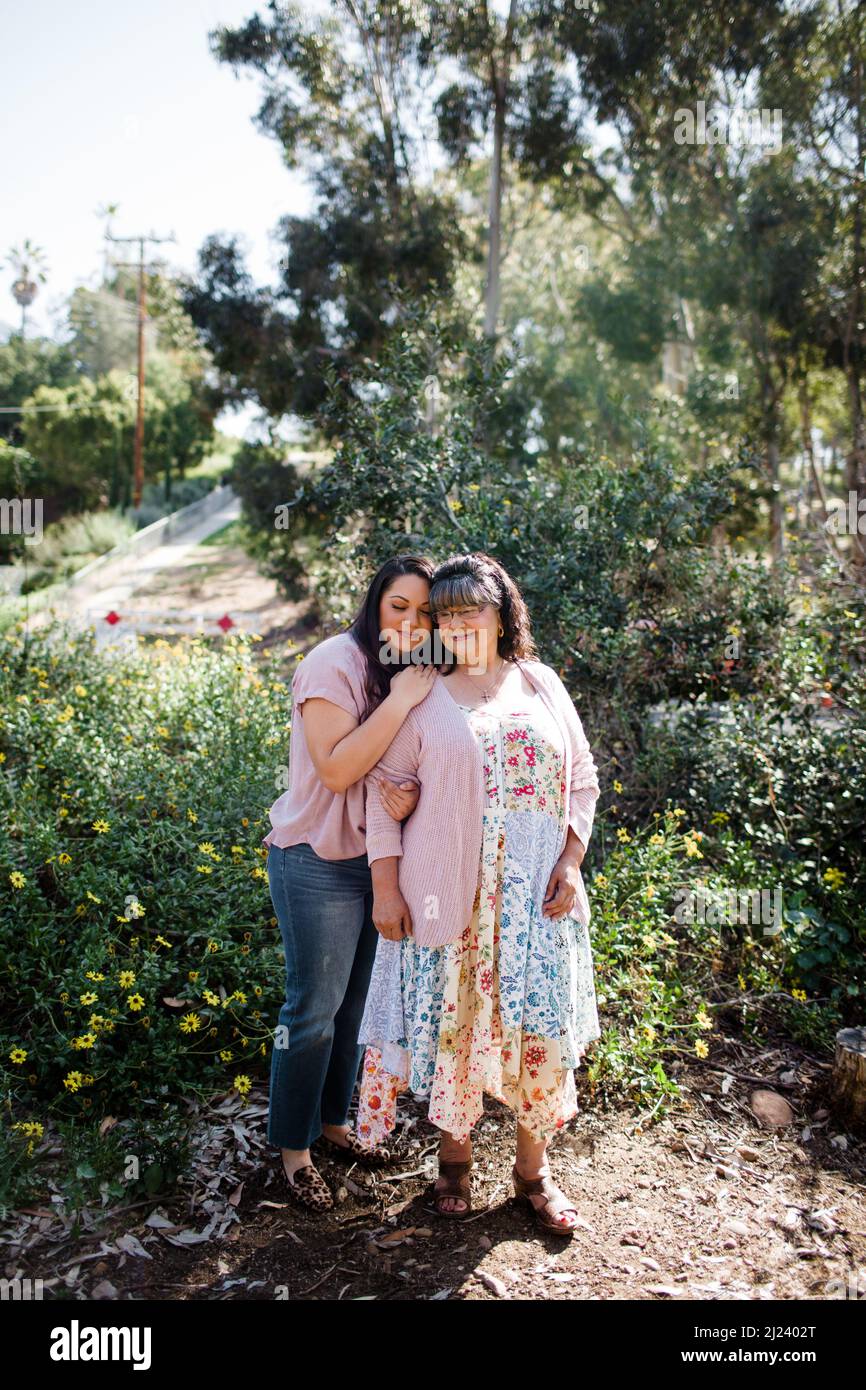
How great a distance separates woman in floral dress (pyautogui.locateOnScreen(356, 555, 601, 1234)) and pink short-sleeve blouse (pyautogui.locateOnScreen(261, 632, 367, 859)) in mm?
127

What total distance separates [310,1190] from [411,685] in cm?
154

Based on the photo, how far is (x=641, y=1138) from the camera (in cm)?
347

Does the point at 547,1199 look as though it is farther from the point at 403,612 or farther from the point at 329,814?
the point at 403,612

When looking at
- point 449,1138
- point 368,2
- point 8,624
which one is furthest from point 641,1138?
point 368,2

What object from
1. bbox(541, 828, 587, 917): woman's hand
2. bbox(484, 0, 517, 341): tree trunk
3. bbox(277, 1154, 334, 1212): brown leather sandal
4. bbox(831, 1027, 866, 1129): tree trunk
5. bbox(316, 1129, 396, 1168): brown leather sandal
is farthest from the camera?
bbox(484, 0, 517, 341): tree trunk

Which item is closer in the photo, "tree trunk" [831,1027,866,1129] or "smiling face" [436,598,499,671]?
"smiling face" [436,598,499,671]

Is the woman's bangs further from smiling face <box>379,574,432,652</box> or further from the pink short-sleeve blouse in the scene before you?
the pink short-sleeve blouse

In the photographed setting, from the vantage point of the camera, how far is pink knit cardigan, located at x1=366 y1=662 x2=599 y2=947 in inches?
108

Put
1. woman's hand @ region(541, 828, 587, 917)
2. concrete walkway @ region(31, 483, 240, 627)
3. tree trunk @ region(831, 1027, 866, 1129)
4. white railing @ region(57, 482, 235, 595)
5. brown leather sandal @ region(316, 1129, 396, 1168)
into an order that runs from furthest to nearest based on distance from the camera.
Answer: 1. white railing @ region(57, 482, 235, 595)
2. concrete walkway @ region(31, 483, 240, 627)
3. tree trunk @ region(831, 1027, 866, 1129)
4. brown leather sandal @ region(316, 1129, 396, 1168)
5. woman's hand @ region(541, 828, 587, 917)

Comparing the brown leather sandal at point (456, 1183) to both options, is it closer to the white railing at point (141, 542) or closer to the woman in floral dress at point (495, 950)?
the woman in floral dress at point (495, 950)

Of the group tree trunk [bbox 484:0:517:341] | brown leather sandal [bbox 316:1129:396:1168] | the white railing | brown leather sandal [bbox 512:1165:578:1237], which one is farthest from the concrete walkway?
brown leather sandal [bbox 512:1165:578:1237]

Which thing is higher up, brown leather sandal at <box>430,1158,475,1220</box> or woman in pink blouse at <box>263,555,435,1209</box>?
woman in pink blouse at <box>263,555,435,1209</box>

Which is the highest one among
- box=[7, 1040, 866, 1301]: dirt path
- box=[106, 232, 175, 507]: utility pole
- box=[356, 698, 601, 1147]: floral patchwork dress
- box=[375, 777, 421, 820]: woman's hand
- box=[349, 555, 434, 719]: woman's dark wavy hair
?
box=[106, 232, 175, 507]: utility pole

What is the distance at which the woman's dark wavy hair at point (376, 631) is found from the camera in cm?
283
